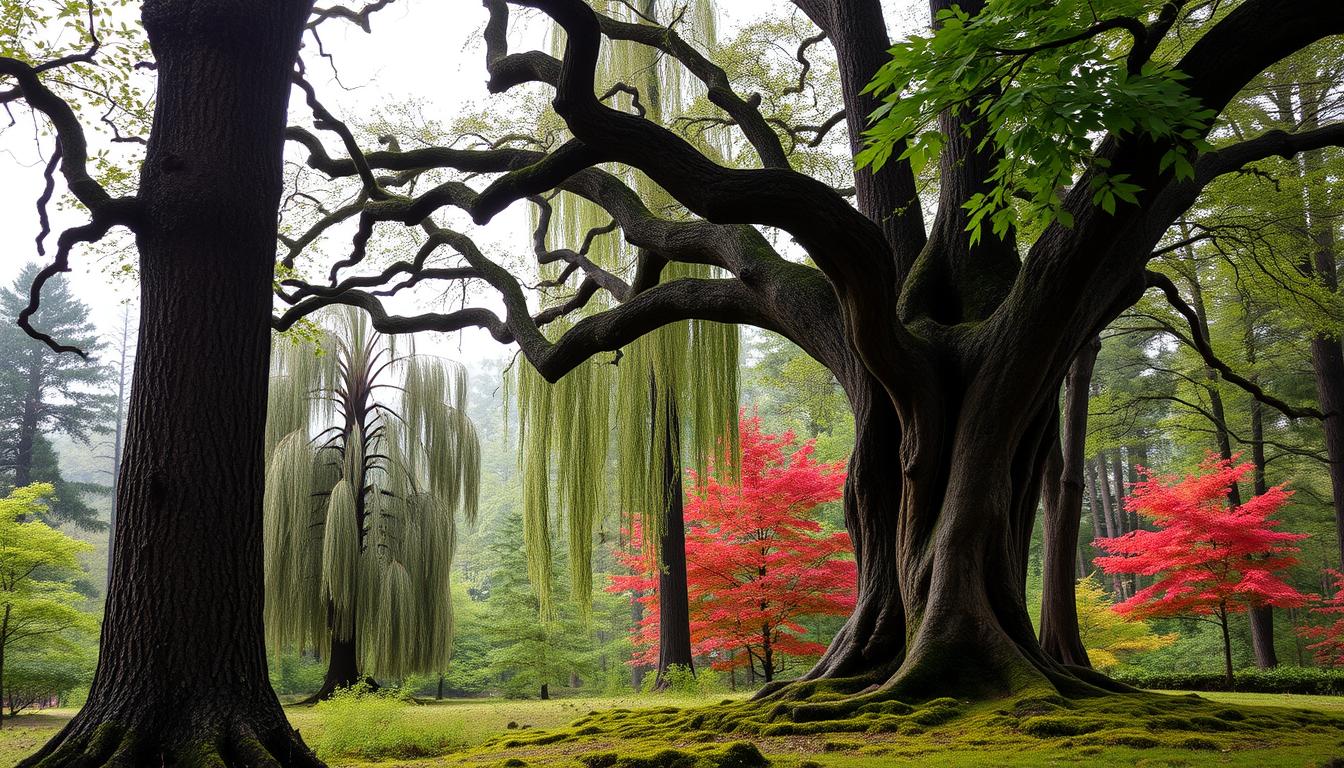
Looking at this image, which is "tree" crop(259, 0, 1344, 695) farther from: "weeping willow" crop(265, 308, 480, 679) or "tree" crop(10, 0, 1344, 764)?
"weeping willow" crop(265, 308, 480, 679)

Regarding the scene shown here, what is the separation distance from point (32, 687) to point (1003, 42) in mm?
15948

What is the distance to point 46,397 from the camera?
79.3 feet

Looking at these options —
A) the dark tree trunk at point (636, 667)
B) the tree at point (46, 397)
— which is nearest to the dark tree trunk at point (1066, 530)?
the dark tree trunk at point (636, 667)

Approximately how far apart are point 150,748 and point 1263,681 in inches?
416

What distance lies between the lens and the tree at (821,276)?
285 centimetres

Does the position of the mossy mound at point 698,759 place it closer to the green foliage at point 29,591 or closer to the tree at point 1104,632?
the green foliage at point 29,591

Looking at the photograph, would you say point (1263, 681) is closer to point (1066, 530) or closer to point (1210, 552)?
point (1210, 552)

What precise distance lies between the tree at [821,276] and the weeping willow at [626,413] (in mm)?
1982

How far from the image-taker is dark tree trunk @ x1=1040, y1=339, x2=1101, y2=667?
801 centimetres

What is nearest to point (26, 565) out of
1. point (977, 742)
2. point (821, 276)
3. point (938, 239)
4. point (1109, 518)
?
point (821, 276)

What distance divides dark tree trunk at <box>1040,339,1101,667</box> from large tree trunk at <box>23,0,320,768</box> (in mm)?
7042

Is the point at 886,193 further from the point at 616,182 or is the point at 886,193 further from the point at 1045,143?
the point at 1045,143

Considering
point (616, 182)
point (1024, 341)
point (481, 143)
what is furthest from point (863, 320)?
point (481, 143)

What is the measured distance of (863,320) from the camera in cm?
391
